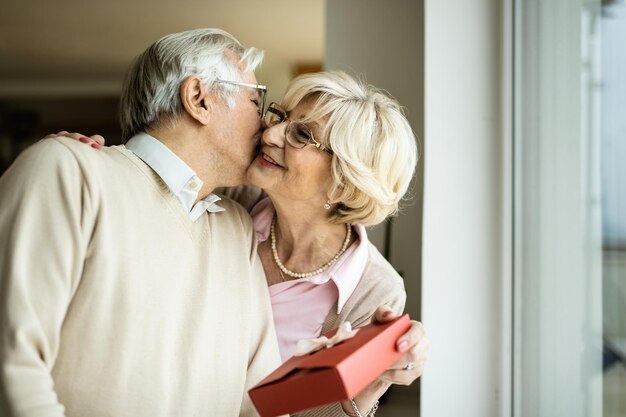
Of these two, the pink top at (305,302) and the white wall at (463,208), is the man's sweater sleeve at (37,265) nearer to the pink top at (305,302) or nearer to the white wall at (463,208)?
the pink top at (305,302)

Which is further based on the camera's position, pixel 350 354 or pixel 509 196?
pixel 509 196

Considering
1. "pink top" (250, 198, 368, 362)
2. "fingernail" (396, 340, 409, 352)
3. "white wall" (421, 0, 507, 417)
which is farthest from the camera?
"white wall" (421, 0, 507, 417)

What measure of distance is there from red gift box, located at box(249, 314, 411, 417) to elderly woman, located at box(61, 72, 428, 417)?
16.6 inches

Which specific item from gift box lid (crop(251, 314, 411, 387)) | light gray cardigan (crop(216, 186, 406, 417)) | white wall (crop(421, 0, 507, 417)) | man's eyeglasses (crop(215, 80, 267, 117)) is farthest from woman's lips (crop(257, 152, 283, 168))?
white wall (crop(421, 0, 507, 417))

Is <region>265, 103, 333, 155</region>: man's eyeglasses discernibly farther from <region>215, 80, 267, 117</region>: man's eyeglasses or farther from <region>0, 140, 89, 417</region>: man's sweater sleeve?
<region>0, 140, 89, 417</region>: man's sweater sleeve

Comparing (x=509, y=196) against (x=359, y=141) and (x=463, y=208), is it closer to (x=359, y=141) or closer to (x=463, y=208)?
(x=463, y=208)

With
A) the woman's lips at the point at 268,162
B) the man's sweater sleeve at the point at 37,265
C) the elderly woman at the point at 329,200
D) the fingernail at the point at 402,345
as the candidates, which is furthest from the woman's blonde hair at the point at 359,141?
the man's sweater sleeve at the point at 37,265

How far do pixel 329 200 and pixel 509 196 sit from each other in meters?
0.97

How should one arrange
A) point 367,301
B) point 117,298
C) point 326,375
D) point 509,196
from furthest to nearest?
point 509,196
point 367,301
point 117,298
point 326,375

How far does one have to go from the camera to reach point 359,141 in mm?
1962

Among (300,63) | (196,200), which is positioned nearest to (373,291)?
(196,200)

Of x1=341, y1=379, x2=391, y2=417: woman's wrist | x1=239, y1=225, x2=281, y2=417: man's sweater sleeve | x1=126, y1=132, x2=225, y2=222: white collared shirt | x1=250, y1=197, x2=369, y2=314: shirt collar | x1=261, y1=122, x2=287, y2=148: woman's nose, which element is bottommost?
x1=341, y1=379, x2=391, y2=417: woman's wrist

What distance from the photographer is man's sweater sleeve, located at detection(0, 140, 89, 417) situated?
1.37m

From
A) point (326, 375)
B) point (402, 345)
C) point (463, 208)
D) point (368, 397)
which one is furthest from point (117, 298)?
point (463, 208)
